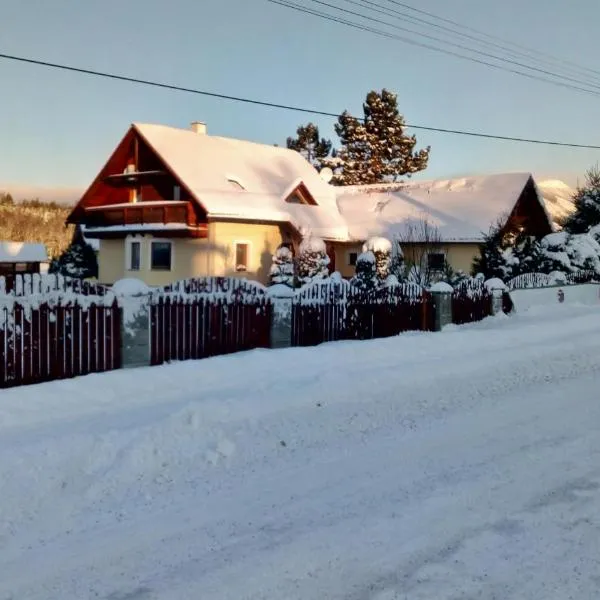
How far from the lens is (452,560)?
4031 millimetres

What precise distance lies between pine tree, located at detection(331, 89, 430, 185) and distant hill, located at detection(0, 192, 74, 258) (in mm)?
22004

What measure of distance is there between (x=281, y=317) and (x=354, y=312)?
236cm

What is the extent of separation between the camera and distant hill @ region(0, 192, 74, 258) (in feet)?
171

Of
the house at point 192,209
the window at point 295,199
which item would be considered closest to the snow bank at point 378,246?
the house at point 192,209

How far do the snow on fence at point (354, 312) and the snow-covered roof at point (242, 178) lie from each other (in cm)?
1172

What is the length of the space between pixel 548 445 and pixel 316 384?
3.25 m

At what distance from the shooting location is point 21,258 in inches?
1389

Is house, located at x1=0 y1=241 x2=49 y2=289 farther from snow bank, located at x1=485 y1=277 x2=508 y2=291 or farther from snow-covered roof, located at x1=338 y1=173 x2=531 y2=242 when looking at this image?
snow bank, located at x1=485 y1=277 x2=508 y2=291

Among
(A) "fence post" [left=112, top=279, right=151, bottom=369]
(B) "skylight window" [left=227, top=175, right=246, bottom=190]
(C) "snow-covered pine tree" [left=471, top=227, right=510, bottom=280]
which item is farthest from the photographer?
(B) "skylight window" [left=227, top=175, right=246, bottom=190]

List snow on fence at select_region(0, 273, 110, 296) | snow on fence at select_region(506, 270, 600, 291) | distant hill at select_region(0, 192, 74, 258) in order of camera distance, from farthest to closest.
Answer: distant hill at select_region(0, 192, 74, 258) → snow on fence at select_region(506, 270, 600, 291) → snow on fence at select_region(0, 273, 110, 296)

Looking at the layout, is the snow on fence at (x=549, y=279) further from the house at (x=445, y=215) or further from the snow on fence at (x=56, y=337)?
the snow on fence at (x=56, y=337)

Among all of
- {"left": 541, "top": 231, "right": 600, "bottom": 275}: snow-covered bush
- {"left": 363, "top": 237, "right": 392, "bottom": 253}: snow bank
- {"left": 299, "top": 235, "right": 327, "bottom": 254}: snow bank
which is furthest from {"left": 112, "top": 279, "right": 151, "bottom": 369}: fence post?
{"left": 541, "top": 231, "right": 600, "bottom": 275}: snow-covered bush

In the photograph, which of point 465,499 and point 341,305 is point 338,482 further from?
point 341,305

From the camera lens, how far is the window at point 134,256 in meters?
28.6
